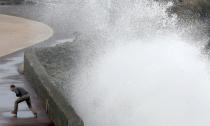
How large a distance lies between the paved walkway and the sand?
3243 mm

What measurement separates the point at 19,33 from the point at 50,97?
55.0 ft

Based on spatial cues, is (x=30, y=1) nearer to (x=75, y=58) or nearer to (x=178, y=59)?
(x=75, y=58)

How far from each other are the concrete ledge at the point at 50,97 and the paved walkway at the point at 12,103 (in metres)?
0.18

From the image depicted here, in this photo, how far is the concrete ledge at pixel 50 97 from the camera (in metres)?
13.2

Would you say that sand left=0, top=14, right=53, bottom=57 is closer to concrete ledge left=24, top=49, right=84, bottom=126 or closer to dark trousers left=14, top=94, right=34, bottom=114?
concrete ledge left=24, top=49, right=84, bottom=126

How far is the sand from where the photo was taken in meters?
27.1

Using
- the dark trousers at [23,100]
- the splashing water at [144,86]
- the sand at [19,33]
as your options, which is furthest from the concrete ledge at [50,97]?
the sand at [19,33]

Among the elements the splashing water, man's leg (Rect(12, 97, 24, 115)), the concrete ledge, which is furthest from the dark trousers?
the splashing water

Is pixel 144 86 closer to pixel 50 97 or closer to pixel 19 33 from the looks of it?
pixel 50 97

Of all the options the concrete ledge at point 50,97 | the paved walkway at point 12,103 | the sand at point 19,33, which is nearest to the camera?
the concrete ledge at point 50,97

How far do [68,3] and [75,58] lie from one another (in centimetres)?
2273

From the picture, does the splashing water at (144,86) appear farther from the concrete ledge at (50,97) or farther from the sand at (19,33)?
the sand at (19,33)

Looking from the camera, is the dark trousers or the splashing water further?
the splashing water

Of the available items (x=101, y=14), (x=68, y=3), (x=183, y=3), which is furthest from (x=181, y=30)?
(x=68, y=3)
